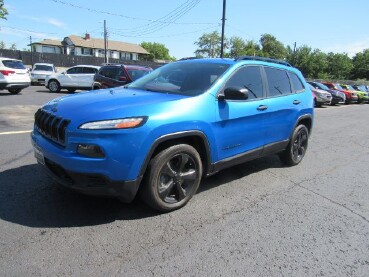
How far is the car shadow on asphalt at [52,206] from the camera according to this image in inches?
140

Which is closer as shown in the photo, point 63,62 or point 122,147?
point 122,147

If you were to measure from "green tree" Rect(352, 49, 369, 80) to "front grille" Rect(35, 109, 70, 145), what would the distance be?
295ft

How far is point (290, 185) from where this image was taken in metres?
5.14

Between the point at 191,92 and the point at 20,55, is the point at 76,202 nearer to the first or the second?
the point at 191,92

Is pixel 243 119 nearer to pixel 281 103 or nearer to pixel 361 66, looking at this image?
pixel 281 103

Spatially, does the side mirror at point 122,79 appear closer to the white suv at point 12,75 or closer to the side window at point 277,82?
the white suv at point 12,75

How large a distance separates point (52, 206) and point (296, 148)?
414 centimetres

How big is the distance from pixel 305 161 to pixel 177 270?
177 inches

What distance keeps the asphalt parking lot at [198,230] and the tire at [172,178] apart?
160 mm

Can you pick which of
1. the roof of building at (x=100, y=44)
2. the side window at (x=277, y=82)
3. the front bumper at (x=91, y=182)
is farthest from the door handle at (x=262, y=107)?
the roof of building at (x=100, y=44)

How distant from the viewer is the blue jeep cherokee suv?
10.8 feet

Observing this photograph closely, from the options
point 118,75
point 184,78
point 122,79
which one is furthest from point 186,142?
point 118,75

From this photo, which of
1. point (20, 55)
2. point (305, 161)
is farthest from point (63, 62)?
point (305, 161)

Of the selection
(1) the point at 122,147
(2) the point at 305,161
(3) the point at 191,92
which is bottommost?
(2) the point at 305,161
